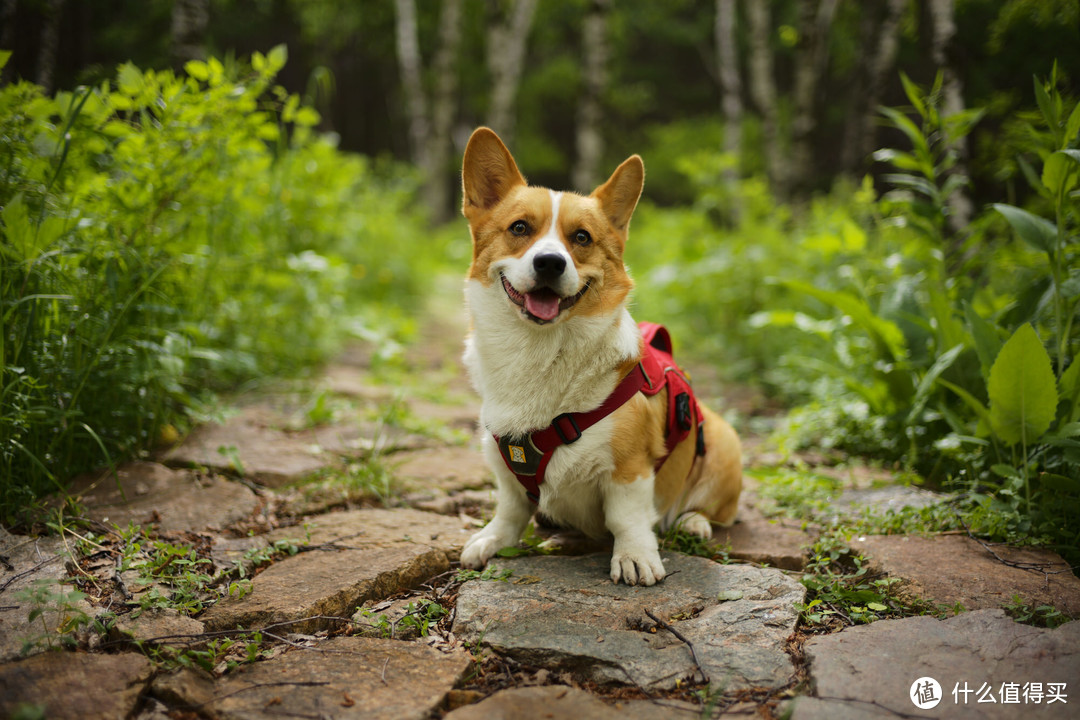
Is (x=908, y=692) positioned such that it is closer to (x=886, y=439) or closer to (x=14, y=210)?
(x=886, y=439)

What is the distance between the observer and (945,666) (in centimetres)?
163

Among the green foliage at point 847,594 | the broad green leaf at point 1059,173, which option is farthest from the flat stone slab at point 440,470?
the broad green leaf at point 1059,173

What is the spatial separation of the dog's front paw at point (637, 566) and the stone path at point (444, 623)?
0.14 feet

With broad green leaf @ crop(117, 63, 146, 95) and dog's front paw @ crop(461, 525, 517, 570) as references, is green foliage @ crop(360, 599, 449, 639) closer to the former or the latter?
dog's front paw @ crop(461, 525, 517, 570)

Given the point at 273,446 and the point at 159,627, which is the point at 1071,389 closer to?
the point at 159,627

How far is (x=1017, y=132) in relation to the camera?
13.8 ft

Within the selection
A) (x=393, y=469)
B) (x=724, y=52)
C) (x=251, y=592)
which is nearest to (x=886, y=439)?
(x=393, y=469)

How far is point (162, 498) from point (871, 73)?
10.0m

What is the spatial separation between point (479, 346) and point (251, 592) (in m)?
1.10

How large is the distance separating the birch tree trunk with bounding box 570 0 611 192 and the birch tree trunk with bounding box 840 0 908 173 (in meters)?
4.00

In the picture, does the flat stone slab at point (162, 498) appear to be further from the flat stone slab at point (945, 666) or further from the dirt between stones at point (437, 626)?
the flat stone slab at point (945, 666)

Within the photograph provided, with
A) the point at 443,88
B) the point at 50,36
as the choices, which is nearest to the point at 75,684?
the point at 50,36

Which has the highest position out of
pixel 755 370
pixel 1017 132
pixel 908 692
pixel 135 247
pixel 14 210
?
pixel 1017 132

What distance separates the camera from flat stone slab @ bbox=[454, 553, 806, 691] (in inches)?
67.1
